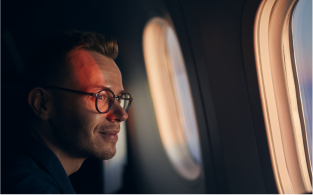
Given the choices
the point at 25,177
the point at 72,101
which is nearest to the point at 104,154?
the point at 72,101

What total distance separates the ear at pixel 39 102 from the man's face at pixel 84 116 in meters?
0.04

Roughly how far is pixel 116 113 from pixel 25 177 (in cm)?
63

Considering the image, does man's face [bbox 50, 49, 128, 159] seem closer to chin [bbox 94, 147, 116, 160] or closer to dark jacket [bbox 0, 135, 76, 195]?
chin [bbox 94, 147, 116, 160]

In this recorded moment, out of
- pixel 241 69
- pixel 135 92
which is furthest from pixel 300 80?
pixel 135 92

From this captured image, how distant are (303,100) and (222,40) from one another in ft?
2.72

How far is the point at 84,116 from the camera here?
130 centimetres

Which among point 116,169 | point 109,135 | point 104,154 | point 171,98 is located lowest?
point 116,169

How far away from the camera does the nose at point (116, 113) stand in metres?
1.37

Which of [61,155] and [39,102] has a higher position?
[39,102]

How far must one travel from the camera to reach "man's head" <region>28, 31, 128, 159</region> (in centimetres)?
127

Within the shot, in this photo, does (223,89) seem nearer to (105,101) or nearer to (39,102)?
(105,101)

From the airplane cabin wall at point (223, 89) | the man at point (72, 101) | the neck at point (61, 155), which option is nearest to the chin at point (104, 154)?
the man at point (72, 101)

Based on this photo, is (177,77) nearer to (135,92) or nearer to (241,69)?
(135,92)

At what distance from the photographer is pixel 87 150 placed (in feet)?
4.31
